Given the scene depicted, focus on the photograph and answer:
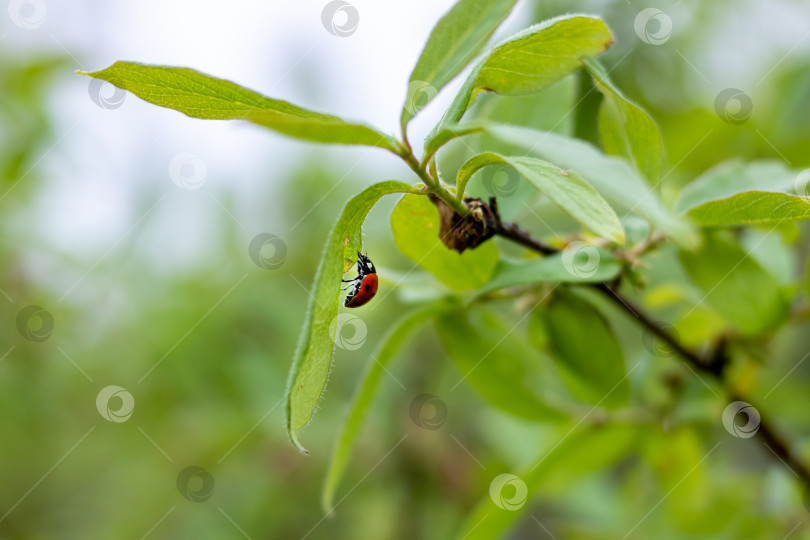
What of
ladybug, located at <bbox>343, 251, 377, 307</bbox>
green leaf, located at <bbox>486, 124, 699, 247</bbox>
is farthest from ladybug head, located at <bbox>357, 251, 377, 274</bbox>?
green leaf, located at <bbox>486, 124, 699, 247</bbox>

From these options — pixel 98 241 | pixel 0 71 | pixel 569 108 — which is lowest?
pixel 98 241

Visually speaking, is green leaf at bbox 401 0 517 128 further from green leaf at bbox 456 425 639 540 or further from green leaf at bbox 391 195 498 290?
green leaf at bbox 456 425 639 540

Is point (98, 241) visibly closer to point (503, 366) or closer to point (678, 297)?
point (503, 366)

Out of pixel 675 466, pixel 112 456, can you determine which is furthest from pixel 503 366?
pixel 112 456

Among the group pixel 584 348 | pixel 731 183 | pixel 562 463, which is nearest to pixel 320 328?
pixel 584 348

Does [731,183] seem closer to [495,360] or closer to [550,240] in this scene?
[550,240]

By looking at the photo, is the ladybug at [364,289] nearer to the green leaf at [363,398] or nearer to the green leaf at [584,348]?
the green leaf at [363,398]
